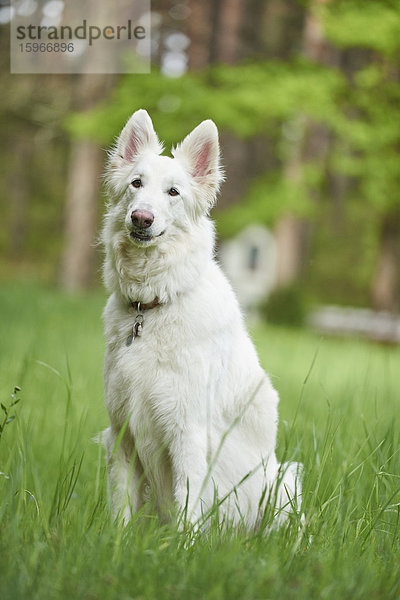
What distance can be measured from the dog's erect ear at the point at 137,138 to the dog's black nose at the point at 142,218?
51cm

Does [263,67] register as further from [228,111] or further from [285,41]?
[285,41]

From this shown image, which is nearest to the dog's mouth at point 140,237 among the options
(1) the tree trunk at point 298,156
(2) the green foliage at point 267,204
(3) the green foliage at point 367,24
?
(3) the green foliage at point 367,24

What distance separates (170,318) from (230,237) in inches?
644

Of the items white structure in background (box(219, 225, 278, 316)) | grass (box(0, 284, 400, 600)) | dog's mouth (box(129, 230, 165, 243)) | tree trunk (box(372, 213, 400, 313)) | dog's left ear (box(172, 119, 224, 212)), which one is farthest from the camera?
white structure in background (box(219, 225, 278, 316))

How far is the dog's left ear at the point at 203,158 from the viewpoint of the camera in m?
3.36

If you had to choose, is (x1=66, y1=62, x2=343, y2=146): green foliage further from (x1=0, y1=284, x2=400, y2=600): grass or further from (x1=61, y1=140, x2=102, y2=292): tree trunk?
(x1=0, y1=284, x2=400, y2=600): grass

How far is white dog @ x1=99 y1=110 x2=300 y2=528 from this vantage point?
3.00 meters

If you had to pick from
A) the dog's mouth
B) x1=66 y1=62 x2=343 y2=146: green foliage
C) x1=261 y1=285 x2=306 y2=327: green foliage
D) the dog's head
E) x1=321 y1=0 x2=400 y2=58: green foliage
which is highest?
x1=321 y1=0 x2=400 y2=58: green foliage

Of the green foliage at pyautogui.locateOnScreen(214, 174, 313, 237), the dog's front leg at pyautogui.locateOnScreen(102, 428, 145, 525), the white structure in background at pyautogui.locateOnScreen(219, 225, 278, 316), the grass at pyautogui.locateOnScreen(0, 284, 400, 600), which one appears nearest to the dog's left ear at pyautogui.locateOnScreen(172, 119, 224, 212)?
the grass at pyautogui.locateOnScreen(0, 284, 400, 600)

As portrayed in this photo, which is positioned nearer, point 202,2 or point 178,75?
point 178,75

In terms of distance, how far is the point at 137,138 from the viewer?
3494mm

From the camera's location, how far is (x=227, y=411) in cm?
315

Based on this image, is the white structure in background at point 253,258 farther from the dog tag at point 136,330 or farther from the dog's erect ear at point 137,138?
the dog tag at point 136,330

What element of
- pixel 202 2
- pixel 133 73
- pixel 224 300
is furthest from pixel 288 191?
pixel 224 300
